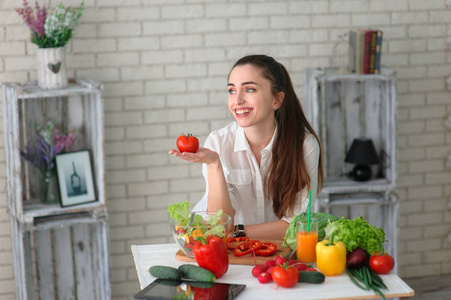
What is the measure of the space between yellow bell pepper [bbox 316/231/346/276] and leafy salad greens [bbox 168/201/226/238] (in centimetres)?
37

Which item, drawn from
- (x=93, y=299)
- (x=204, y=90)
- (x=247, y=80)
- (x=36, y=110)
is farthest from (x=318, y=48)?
(x=93, y=299)

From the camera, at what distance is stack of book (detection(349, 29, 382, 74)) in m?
3.87

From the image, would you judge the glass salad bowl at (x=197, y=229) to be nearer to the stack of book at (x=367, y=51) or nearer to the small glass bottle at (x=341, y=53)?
the stack of book at (x=367, y=51)

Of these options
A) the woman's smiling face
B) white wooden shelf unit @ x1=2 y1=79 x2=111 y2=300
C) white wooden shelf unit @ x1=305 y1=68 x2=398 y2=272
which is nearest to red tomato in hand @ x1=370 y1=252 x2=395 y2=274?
the woman's smiling face

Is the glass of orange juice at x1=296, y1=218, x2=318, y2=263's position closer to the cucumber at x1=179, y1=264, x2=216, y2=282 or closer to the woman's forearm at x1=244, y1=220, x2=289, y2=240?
the cucumber at x1=179, y1=264, x2=216, y2=282

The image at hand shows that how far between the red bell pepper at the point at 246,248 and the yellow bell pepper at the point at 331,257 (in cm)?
27

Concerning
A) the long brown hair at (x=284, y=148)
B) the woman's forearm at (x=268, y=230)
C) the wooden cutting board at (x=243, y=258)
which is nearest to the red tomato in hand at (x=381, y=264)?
the wooden cutting board at (x=243, y=258)

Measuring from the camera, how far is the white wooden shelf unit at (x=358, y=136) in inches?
157

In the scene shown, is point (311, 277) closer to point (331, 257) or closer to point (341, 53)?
point (331, 257)

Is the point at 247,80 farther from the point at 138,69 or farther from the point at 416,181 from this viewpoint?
the point at 416,181

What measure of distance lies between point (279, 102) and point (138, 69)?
1337 millimetres

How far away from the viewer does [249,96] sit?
2783 mm

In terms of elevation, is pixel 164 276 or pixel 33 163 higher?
pixel 33 163

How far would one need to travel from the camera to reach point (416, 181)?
176 inches
